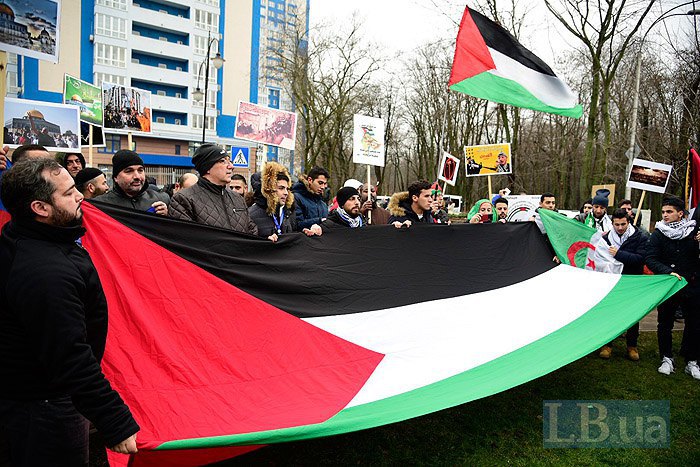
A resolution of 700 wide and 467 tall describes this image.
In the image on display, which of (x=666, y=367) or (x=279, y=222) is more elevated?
(x=279, y=222)

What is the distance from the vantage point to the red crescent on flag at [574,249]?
6.64m

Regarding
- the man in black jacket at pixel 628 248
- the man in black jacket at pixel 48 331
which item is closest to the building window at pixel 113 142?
the man in black jacket at pixel 628 248

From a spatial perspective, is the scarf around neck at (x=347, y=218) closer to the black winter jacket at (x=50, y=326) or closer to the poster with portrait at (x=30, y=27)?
the poster with portrait at (x=30, y=27)

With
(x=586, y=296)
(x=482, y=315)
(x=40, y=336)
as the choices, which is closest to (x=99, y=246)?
(x=40, y=336)

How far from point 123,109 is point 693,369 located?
30.8 ft

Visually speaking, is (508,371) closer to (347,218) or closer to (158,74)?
(347,218)

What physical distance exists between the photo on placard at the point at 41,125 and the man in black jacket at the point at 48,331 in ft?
12.8

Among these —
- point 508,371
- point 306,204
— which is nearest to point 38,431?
point 508,371

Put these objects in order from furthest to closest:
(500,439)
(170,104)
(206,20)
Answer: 1. (206,20)
2. (170,104)
3. (500,439)

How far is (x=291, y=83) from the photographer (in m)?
33.0

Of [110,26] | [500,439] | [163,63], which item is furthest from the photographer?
[163,63]

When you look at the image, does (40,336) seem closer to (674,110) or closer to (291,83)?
(674,110)

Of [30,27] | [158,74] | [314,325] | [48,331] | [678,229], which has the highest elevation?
[158,74]

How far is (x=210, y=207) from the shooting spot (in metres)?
4.27
